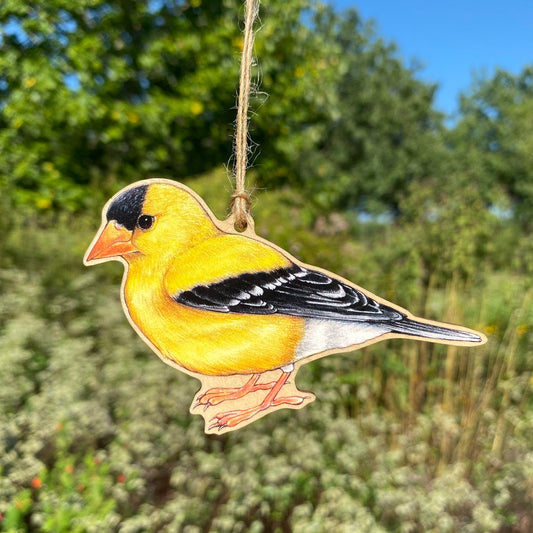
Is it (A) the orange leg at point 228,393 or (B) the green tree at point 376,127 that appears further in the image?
(B) the green tree at point 376,127

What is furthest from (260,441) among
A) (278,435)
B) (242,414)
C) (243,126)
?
(243,126)

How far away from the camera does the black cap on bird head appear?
783mm

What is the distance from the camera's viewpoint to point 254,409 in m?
0.82

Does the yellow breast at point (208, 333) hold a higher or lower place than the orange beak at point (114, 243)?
lower

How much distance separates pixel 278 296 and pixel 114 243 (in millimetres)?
258

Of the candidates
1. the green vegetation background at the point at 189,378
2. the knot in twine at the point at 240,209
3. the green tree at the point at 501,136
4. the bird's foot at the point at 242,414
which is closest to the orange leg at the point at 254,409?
the bird's foot at the point at 242,414

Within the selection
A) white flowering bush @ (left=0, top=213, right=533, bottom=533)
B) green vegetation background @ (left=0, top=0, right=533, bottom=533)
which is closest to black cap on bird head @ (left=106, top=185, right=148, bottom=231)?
green vegetation background @ (left=0, top=0, right=533, bottom=533)

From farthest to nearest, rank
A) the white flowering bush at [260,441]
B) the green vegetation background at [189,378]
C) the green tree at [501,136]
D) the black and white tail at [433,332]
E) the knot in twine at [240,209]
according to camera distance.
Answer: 1. the green tree at [501,136]
2. the green vegetation background at [189,378]
3. the white flowering bush at [260,441]
4. the knot in twine at [240,209]
5. the black and white tail at [433,332]

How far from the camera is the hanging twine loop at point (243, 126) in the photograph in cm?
79

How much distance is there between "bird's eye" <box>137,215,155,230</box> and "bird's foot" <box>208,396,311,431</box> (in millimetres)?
317

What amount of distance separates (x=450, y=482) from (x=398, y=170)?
14.0 meters

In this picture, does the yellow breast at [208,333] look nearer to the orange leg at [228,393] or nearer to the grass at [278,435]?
the orange leg at [228,393]

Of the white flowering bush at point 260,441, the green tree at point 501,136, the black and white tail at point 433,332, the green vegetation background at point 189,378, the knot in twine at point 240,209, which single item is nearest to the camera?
the black and white tail at point 433,332

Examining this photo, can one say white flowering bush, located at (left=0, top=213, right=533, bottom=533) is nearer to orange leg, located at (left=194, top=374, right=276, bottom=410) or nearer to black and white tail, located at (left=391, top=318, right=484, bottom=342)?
orange leg, located at (left=194, top=374, right=276, bottom=410)
